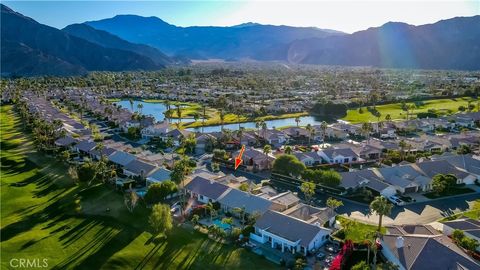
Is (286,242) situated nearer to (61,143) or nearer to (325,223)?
(325,223)

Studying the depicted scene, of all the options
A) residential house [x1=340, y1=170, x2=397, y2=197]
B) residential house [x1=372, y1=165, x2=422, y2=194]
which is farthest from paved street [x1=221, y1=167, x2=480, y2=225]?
residential house [x1=372, y1=165, x2=422, y2=194]

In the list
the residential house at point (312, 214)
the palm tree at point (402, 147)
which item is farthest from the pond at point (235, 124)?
the residential house at point (312, 214)

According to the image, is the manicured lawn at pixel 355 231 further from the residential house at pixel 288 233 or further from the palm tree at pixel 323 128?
the palm tree at pixel 323 128

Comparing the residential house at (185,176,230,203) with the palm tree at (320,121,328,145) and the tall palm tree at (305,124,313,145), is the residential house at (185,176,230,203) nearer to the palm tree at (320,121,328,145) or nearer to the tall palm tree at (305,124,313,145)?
the tall palm tree at (305,124,313,145)

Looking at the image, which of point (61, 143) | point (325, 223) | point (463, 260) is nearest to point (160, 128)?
point (61, 143)

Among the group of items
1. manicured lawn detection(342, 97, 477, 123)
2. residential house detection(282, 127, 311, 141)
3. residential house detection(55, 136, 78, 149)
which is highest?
residential house detection(55, 136, 78, 149)

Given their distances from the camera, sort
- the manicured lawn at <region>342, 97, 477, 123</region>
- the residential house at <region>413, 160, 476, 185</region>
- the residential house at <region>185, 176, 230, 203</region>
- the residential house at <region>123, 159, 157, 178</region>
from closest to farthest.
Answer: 1. the residential house at <region>185, 176, 230, 203</region>
2. the residential house at <region>413, 160, 476, 185</region>
3. the residential house at <region>123, 159, 157, 178</region>
4. the manicured lawn at <region>342, 97, 477, 123</region>
